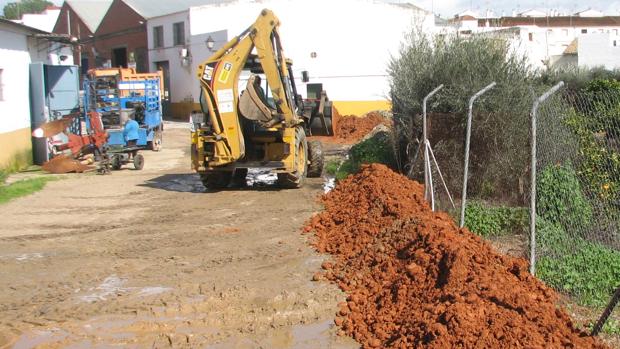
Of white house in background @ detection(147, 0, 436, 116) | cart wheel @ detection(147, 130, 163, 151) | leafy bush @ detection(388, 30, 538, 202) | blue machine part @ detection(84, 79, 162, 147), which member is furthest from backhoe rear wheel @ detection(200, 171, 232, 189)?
white house in background @ detection(147, 0, 436, 116)

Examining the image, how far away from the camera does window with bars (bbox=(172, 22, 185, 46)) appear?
40.4 m

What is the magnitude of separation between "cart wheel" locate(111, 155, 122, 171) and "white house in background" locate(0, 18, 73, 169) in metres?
2.86

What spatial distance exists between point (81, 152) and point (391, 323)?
1517cm

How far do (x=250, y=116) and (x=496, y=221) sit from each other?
634cm

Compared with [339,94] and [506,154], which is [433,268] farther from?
[339,94]

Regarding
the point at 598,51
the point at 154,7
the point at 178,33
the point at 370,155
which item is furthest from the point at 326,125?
the point at 598,51

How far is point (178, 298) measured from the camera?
295 inches

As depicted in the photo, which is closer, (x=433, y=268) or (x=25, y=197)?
(x=433, y=268)

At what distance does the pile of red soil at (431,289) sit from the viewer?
17.3 ft

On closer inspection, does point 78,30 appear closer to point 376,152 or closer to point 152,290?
point 376,152

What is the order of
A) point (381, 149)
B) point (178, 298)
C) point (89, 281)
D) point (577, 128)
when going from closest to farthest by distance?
point (178, 298)
point (89, 281)
point (577, 128)
point (381, 149)

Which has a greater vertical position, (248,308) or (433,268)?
(433,268)

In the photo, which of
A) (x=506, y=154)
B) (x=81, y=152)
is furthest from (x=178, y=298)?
(x=81, y=152)

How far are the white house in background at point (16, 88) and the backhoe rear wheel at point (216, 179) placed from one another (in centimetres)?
661
